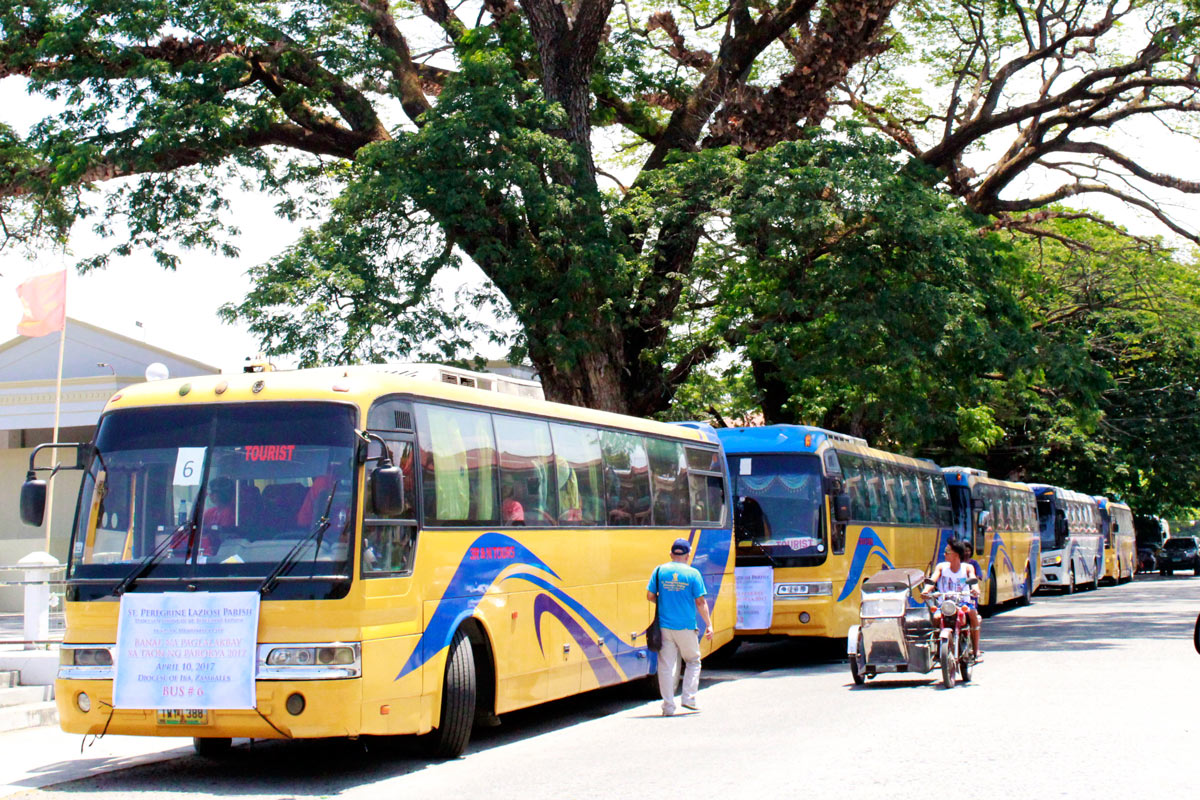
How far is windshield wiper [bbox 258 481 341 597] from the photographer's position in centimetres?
852

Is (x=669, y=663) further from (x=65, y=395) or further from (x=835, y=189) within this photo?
(x=65, y=395)

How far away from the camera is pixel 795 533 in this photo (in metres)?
17.0

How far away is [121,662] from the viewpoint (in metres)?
8.69

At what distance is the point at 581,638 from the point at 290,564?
13.0ft

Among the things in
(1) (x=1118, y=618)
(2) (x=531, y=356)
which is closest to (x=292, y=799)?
(2) (x=531, y=356)

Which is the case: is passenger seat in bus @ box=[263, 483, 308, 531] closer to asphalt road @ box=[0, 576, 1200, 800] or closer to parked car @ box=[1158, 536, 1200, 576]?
asphalt road @ box=[0, 576, 1200, 800]

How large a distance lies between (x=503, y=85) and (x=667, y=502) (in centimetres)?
903

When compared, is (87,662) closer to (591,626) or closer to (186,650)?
(186,650)

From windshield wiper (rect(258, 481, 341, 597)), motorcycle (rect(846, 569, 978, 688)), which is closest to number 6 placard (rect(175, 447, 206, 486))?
windshield wiper (rect(258, 481, 341, 597))

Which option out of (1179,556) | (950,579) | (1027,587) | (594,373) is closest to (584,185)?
(594,373)

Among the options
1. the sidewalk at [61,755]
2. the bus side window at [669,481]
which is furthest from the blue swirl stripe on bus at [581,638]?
the sidewalk at [61,755]

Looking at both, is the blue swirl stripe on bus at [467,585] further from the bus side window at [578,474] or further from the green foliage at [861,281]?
the green foliage at [861,281]

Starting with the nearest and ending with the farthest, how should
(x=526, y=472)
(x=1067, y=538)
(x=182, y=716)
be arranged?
1. (x=182, y=716)
2. (x=526, y=472)
3. (x=1067, y=538)

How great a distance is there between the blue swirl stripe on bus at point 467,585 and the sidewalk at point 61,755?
8.63ft
